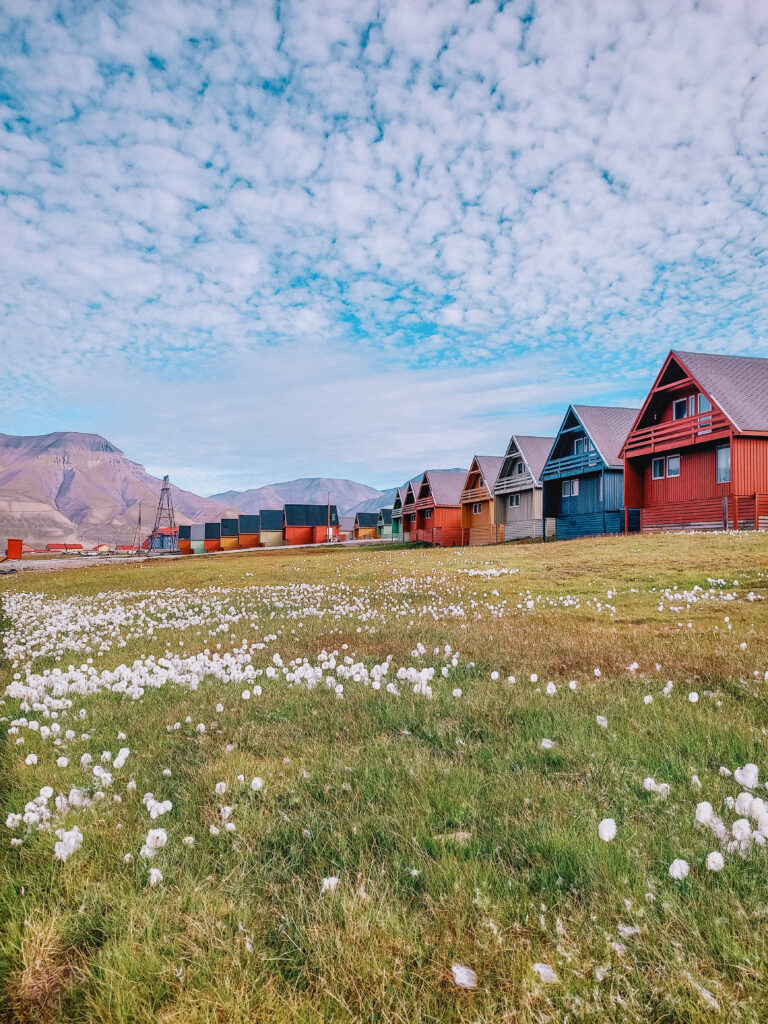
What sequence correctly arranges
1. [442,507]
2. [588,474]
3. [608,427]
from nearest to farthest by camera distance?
1. [608,427]
2. [588,474]
3. [442,507]

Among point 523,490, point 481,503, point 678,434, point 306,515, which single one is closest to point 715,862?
point 678,434

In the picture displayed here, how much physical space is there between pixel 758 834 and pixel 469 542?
59.0 meters

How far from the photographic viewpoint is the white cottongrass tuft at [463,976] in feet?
6.85

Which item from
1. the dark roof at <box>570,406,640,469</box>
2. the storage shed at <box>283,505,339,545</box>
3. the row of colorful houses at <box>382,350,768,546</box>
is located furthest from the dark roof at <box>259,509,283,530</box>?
the dark roof at <box>570,406,640,469</box>

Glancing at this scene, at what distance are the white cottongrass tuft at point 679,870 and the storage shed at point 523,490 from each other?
46103mm

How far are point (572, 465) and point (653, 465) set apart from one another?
22.1 feet

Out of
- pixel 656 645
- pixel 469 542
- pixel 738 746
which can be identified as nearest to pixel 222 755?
pixel 738 746

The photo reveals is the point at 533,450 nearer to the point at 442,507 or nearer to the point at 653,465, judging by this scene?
the point at 653,465

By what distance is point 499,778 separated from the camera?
3658 millimetres

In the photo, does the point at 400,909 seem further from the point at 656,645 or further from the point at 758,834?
the point at 656,645

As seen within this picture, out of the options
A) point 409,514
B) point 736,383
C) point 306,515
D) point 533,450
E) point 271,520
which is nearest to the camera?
point 736,383

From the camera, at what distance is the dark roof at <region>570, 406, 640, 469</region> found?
40.5 meters

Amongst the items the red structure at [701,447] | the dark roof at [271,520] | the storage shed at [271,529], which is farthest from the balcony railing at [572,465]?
the dark roof at [271,520]

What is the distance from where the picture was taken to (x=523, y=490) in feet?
167
